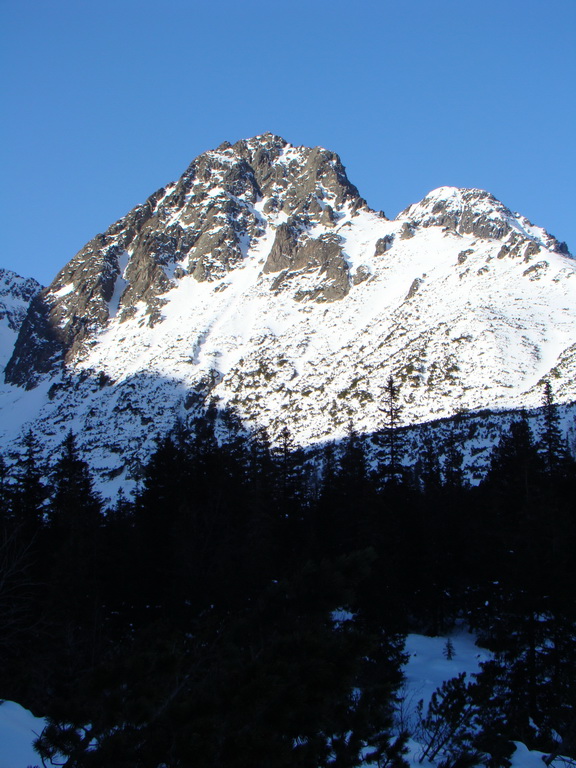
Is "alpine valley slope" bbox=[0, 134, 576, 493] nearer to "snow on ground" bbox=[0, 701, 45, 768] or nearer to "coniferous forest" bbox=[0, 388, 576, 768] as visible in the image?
"coniferous forest" bbox=[0, 388, 576, 768]

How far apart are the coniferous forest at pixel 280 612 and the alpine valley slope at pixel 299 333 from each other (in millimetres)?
48459

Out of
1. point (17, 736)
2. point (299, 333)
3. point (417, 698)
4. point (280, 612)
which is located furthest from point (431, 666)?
point (299, 333)

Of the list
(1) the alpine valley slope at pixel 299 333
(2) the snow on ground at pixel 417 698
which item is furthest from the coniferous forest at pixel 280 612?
(1) the alpine valley slope at pixel 299 333

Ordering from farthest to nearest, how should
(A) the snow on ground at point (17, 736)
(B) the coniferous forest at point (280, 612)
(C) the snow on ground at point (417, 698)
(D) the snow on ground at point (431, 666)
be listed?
(D) the snow on ground at point (431, 666)
(C) the snow on ground at point (417, 698)
(A) the snow on ground at point (17, 736)
(B) the coniferous forest at point (280, 612)

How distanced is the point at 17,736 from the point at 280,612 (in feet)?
12.3

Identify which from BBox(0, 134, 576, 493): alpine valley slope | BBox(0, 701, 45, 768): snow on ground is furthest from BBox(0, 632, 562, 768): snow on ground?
BBox(0, 134, 576, 493): alpine valley slope

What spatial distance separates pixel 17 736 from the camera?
25.9 ft

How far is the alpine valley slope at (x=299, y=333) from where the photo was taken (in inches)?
4107

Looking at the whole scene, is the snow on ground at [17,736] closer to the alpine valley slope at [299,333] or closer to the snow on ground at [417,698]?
the snow on ground at [417,698]

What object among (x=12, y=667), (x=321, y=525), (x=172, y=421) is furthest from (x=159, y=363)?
(x=12, y=667)

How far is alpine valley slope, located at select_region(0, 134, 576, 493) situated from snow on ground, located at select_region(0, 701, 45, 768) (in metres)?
70.7

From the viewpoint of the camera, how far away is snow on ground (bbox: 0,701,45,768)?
7.31 meters

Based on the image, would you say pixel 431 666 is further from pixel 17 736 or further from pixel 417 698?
pixel 17 736

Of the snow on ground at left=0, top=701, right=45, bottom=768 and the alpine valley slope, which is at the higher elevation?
the alpine valley slope
